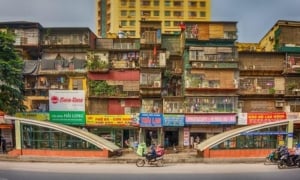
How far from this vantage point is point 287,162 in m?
26.3

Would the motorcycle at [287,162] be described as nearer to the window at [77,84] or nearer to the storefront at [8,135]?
the storefront at [8,135]

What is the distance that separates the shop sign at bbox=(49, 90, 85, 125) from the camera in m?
44.0

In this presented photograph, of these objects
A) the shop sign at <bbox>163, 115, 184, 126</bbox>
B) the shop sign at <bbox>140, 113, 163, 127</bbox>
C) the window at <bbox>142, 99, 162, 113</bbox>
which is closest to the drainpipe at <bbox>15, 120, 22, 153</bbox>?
the shop sign at <bbox>140, 113, 163, 127</bbox>

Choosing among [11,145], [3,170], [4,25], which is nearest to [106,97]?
[11,145]

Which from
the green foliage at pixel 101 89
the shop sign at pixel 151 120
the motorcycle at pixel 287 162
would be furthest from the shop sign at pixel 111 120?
the motorcycle at pixel 287 162

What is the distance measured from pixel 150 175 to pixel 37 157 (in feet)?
39.4

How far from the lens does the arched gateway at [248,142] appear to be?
108ft

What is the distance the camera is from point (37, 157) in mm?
31562

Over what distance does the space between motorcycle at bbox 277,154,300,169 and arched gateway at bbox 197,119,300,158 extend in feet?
21.8

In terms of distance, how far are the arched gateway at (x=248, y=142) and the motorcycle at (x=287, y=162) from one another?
262 inches

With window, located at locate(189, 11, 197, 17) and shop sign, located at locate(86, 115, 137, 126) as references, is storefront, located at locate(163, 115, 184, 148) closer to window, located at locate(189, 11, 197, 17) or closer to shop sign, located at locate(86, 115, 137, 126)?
shop sign, located at locate(86, 115, 137, 126)

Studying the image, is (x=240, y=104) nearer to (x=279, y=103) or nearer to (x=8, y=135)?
(x=279, y=103)

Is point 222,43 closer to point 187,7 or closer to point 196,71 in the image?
point 196,71

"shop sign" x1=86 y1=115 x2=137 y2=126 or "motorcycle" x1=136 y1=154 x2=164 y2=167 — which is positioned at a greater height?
"shop sign" x1=86 y1=115 x2=137 y2=126
